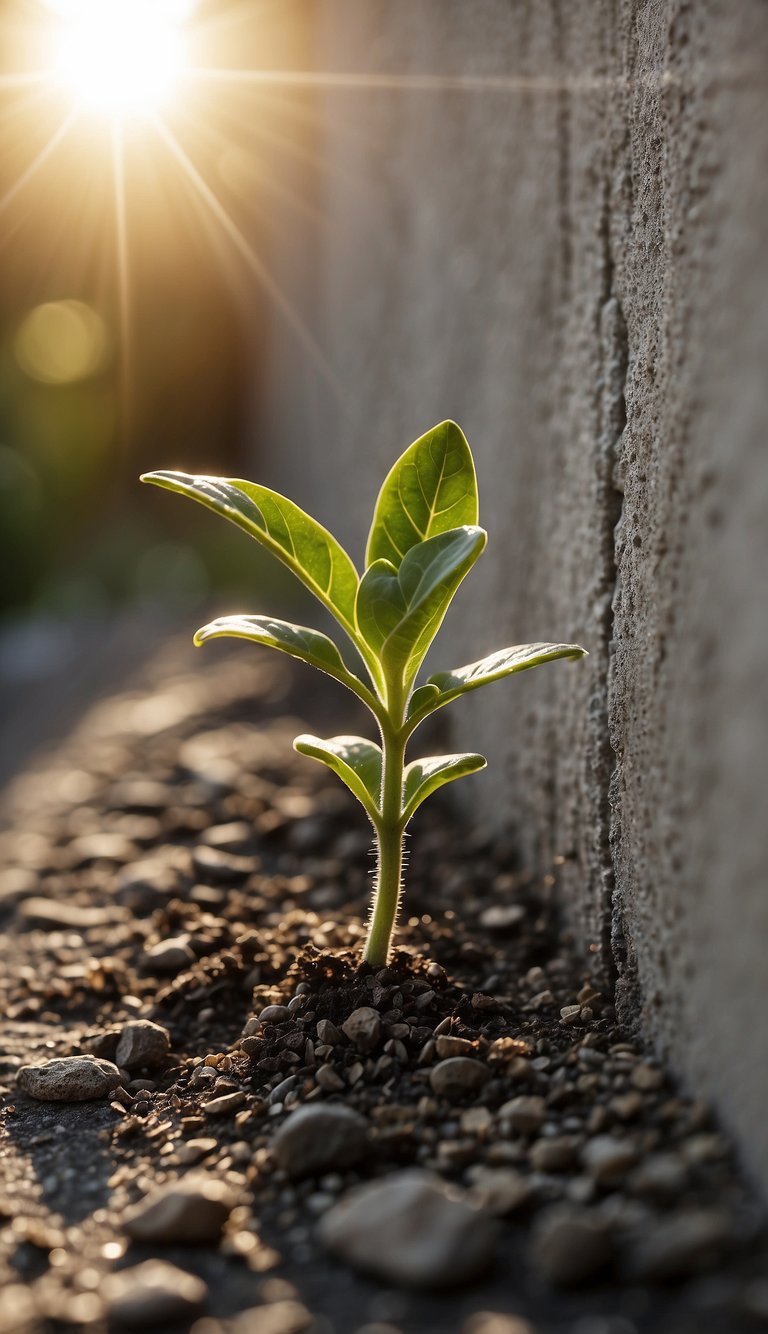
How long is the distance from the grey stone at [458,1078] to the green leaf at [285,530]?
477 millimetres

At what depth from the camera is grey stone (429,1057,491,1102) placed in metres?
1.08

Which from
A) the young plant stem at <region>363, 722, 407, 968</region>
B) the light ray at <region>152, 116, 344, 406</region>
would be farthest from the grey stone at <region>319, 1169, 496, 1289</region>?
the light ray at <region>152, 116, 344, 406</region>

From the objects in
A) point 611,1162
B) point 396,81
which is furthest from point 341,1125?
point 396,81

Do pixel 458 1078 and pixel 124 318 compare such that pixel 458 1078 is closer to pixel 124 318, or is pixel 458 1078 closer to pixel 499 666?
pixel 499 666

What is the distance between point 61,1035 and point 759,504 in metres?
1.20

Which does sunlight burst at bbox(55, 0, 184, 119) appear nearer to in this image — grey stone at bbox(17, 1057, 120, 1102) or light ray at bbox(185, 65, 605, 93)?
light ray at bbox(185, 65, 605, 93)

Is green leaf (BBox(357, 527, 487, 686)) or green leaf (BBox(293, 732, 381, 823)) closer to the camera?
green leaf (BBox(357, 527, 487, 686))

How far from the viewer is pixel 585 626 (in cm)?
154

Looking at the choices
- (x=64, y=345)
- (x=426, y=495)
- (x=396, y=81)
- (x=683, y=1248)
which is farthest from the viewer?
(x=64, y=345)

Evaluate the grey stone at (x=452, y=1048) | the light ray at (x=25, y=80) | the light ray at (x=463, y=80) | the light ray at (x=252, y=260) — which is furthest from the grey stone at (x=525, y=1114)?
the light ray at (x=25, y=80)

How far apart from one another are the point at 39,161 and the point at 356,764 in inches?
206

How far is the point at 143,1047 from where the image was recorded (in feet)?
4.48

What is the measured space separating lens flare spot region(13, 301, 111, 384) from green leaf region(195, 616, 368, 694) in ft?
20.8

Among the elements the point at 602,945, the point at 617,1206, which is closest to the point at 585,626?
the point at 602,945
